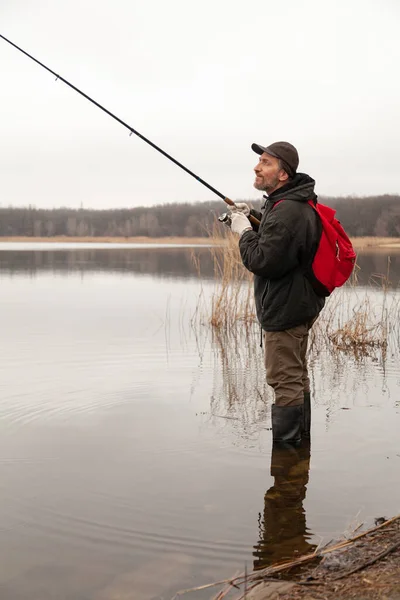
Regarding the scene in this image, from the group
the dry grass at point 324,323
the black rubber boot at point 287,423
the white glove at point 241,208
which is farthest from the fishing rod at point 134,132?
→ the dry grass at point 324,323

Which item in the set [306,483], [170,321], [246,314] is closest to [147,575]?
[306,483]

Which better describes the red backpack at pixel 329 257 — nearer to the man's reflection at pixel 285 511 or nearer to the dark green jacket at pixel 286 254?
the dark green jacket at pixel 286 254

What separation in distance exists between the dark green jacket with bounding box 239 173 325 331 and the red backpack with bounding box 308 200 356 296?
0.03 meters

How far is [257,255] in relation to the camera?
12.3ft

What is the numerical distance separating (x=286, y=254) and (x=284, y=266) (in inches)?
2.6

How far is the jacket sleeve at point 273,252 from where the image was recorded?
3725 mm

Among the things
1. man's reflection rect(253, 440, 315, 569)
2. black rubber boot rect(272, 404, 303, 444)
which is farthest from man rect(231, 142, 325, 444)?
man's reflection rect(253, 440, 315, 569)

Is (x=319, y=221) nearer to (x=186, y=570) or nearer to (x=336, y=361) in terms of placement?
(x=186, y=570)

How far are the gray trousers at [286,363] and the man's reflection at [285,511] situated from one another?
1.01 ft

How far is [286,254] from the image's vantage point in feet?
12.3

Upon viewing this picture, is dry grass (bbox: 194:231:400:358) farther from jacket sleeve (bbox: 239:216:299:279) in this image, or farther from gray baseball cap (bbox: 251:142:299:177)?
jacket sleeve (bbox: 239:216:299:279)

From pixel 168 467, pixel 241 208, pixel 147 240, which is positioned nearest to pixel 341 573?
pixel 168 467

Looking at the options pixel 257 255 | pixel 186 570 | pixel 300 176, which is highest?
pixel 300 176

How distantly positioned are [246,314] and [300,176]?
211 inches
